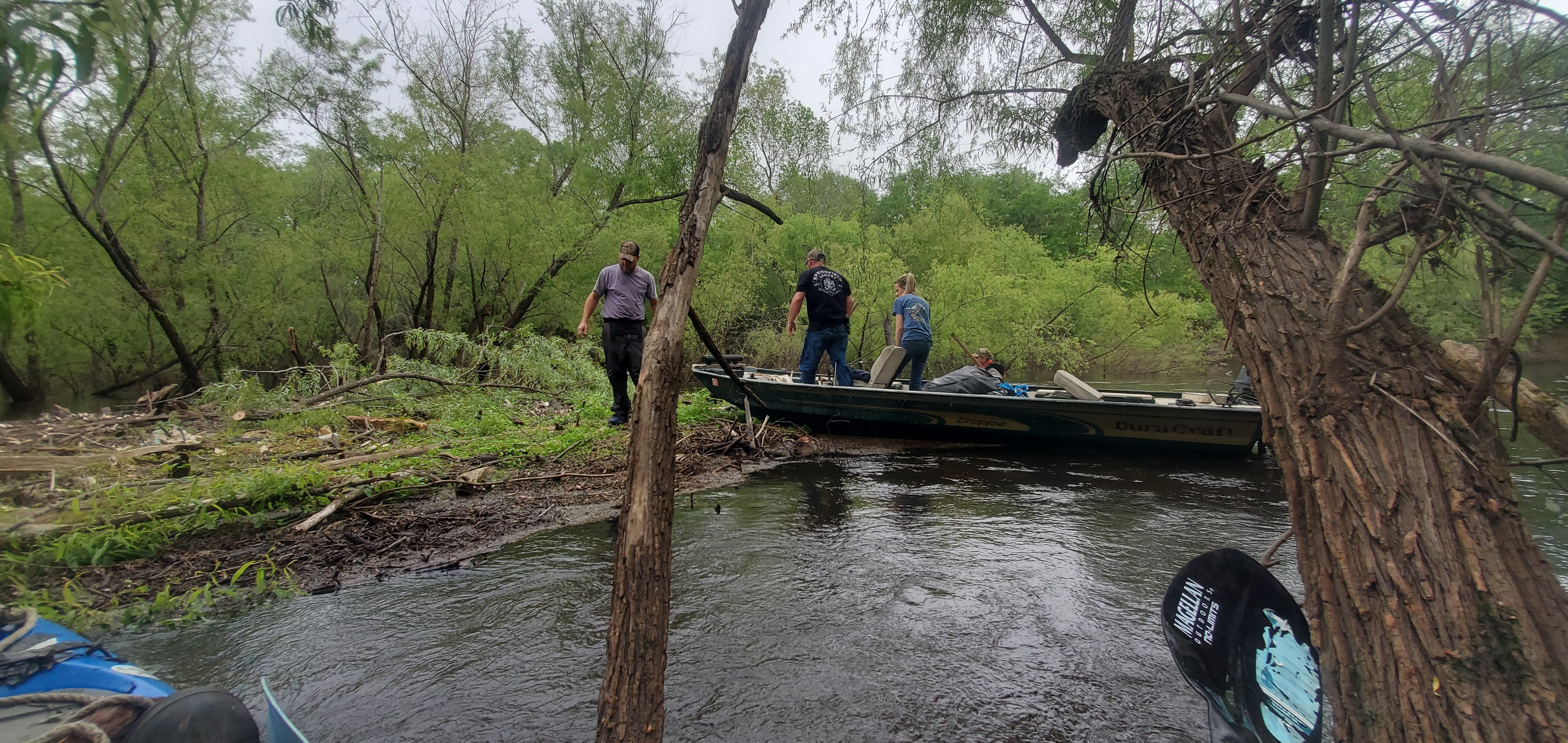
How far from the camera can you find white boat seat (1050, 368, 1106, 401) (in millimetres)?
8133

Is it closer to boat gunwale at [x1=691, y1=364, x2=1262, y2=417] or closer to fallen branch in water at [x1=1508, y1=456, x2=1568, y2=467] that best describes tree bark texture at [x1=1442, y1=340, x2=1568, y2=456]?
fallen branch in water at [x1=1508, y1=456, x2=1568, y2=467]

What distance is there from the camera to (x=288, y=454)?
20.6 ft

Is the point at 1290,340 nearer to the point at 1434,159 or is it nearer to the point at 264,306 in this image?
the point at 1434,159

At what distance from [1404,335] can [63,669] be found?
14.7ft

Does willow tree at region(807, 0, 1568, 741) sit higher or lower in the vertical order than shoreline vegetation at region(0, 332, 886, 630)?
higher

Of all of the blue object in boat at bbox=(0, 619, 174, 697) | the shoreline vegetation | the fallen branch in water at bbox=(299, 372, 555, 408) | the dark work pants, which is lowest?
the shoreline vegetation

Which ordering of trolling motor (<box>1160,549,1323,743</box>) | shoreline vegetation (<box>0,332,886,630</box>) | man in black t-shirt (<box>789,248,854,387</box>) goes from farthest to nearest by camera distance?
man in black t-shirt (<box>789,248,854,387</box>) < shoreline vegetation (<box>0,332,886,630</box>) < trolling motor (<box>1160,549,1323,743</box>)

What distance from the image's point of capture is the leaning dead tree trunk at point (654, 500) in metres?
1.86

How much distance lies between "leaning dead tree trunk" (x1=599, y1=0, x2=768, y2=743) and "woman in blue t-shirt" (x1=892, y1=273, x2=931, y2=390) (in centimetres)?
645

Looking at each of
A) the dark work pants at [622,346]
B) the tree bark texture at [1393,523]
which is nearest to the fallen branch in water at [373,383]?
the dark work pants at [622,346]

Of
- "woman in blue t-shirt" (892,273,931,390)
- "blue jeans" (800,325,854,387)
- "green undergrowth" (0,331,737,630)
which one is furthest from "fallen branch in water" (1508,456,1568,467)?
"blue jeans" (800,325,854,387)

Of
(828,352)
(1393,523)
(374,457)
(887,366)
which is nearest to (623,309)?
(374,457)

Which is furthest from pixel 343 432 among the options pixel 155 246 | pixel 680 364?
pixel 155 246

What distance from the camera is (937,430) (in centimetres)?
867
